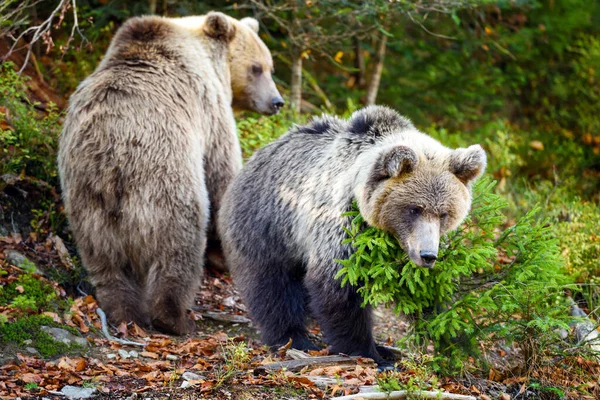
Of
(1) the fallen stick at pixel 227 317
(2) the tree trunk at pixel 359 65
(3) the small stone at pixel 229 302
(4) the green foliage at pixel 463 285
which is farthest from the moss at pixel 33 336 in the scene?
(2) the tree trunk at pixel 359 65

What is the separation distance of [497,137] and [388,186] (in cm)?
734

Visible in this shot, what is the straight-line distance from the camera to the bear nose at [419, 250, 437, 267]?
16.6 ft

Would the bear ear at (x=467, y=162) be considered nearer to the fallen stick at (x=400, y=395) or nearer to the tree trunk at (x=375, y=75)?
the fallen stick at (x=400, y=395)

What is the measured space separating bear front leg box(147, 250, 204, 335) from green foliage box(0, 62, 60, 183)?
1694mm

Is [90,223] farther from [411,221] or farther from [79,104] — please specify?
[411,221]

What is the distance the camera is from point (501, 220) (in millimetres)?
5938

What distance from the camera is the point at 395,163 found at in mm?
5289

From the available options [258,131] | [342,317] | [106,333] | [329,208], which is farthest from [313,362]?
[258,131]

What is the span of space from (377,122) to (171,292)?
2.34 m

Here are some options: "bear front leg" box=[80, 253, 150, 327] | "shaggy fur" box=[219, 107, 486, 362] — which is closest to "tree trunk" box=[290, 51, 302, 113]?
"shaggy fur" box=[219, 107, 486, 362]

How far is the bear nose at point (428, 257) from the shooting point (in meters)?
5.07

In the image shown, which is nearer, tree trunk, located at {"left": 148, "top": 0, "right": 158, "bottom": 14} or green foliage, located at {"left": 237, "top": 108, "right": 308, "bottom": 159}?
green foliage, located at {"left": 237, "top": 108, "right": 308, "bottom": 159}

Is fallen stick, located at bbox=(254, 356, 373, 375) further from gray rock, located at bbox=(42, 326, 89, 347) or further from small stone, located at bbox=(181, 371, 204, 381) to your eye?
gray rock, located at bbox=(42, 326, 89, 347)

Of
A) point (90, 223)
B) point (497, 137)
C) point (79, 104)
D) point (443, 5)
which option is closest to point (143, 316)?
point (90, 223)
